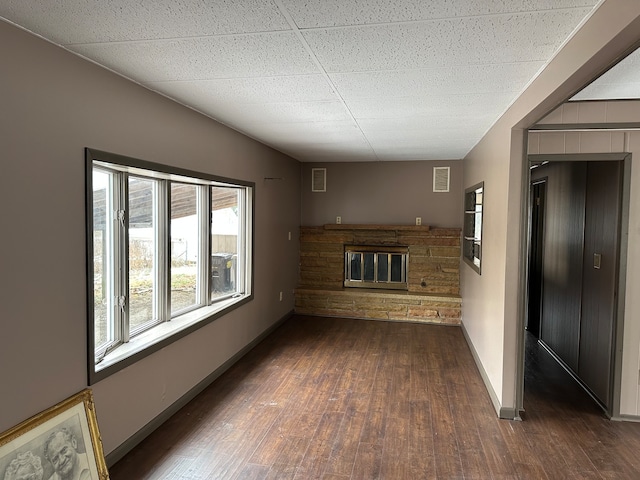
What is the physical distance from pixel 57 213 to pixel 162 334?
1.33 metres

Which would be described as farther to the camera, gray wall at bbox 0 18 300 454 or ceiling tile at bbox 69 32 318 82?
ceiling tile at bbox 69 32 318 82

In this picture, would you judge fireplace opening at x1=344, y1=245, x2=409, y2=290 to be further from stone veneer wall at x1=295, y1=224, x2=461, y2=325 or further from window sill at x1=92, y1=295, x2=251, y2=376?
window sill at x1=92, y1=295, x2=251, y2=376

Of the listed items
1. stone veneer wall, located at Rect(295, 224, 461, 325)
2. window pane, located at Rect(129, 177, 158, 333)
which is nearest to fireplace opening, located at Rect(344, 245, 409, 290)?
A: stone veneer wall, located at Rect(295, 224, 461, 325)

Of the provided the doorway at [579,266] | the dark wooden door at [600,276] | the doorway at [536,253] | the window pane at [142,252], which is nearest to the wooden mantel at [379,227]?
the doorway at [536,253]

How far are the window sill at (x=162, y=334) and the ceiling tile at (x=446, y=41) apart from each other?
2.08m

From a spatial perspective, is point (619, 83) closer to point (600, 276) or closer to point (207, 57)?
point (600, 276)

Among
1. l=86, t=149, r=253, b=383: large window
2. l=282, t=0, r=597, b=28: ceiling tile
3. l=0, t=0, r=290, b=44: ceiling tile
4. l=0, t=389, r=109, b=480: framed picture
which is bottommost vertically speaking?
l=0, t=389, r=109, b=480: framed picture

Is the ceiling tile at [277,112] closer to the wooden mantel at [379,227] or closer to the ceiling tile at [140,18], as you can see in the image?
the ceiling tile at [140,18]

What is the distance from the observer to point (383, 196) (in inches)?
250

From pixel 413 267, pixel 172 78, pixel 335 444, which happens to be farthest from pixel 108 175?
pixel 413 267

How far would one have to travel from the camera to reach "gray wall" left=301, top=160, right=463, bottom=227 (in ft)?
20.3

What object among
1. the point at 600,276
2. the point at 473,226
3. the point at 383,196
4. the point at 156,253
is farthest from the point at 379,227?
the point at 156,253

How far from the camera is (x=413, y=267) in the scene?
20.2ft

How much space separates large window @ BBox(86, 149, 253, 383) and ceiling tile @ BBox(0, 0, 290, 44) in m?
0.64
